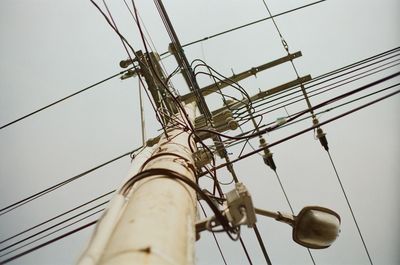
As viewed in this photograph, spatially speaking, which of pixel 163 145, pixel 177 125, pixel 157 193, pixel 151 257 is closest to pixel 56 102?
pixel 177 125

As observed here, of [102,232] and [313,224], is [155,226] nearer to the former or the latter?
[102,232]

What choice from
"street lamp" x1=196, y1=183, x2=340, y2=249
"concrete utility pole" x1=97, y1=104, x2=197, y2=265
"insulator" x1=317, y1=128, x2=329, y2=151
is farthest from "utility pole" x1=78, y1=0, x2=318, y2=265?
"insulator" x1=317, y1=128, x2=329, y2=151

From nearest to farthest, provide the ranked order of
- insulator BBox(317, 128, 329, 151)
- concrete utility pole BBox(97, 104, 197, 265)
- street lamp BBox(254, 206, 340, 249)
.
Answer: concrete utility pole BBox(97, 104, 197, 265) → street lamp BBox(254, 206, 340, 249) → insulator BBox(317, 128, 329, 151)

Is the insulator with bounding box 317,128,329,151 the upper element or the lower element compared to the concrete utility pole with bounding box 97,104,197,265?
upper

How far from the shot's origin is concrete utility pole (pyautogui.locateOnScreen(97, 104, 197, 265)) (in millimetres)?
1212

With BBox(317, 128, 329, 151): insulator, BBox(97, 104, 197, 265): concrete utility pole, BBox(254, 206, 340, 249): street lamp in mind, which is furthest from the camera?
BBox(317, 128, 329, 151): insulator

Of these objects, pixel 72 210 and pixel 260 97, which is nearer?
pixel 72 210

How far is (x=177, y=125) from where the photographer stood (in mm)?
3469

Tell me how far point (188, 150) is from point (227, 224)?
111cm

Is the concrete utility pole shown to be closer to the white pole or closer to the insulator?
the white pole

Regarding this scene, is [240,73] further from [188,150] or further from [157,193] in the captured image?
[157,193]

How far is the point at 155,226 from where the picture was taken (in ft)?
4.51

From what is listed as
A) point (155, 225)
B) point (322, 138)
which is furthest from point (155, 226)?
point (322, 138)

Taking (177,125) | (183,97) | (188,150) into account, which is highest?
(183,97)
